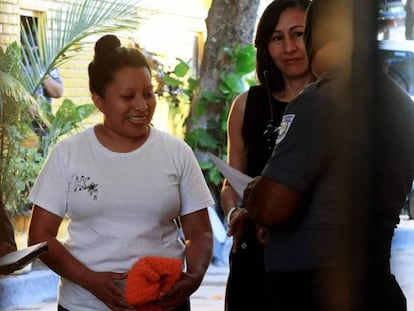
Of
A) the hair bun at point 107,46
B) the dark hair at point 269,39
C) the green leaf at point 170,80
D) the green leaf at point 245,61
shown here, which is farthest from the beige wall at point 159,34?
the hair bun at point 107,46

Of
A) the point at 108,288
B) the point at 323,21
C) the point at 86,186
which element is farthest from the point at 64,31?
the point at 323,21

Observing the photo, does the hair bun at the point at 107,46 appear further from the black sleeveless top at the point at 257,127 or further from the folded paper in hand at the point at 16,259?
the folded paper in hand at the point at 16,259

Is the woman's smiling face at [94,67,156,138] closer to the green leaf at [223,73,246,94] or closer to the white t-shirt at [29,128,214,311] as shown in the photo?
the white t-shirt at [29,128,214,311]

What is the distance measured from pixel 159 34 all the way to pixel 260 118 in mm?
7261

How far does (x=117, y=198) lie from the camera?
8.04 feet

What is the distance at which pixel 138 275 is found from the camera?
2309mm

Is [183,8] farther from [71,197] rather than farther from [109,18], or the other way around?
[71,197]

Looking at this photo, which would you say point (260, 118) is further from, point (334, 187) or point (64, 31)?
point (64, 31)

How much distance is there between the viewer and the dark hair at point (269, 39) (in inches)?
108

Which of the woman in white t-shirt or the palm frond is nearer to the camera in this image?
the woman in white t-shirt

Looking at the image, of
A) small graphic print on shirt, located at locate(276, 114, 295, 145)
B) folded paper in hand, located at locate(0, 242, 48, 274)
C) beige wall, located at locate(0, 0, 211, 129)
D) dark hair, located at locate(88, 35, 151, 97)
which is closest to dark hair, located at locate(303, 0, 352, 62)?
small graphic print on shirt, located at locate(276, 114, 295, 145)

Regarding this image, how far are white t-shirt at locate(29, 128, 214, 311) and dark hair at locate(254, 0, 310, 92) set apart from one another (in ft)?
1.44

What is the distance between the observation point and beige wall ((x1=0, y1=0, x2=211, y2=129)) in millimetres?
7796

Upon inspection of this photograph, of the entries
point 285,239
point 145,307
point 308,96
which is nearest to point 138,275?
point 145,307
